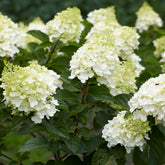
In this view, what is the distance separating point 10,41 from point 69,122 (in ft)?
2.08

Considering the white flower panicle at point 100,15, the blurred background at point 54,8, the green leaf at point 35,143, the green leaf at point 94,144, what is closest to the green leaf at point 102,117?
the green leaf at point 94,144

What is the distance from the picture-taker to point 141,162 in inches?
77.7

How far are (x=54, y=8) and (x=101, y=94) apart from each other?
182 inches

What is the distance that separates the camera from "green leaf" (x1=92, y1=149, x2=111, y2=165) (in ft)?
5.76

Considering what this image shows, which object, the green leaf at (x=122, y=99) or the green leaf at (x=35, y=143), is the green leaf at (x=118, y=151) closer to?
the green leaf at (x=122, y=99)

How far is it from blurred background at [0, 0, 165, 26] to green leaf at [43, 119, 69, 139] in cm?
459

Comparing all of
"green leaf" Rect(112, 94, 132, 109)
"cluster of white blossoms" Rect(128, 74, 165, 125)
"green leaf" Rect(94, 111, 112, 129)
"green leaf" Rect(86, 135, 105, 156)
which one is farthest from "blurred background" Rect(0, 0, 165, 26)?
"cluster of white blossoms" Rect(128, 74, 165, 125)

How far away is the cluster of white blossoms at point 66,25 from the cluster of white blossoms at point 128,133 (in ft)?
2.33

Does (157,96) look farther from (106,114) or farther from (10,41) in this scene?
(10,41)

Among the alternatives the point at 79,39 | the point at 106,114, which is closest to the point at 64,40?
the point at 79,39

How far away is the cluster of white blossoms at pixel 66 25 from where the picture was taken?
2.08m

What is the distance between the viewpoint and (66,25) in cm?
208

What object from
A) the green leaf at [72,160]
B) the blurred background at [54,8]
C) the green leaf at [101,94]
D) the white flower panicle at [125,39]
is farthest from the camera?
the blurred background at [54,8]

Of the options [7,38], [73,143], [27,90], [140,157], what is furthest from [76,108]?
[7,38]
